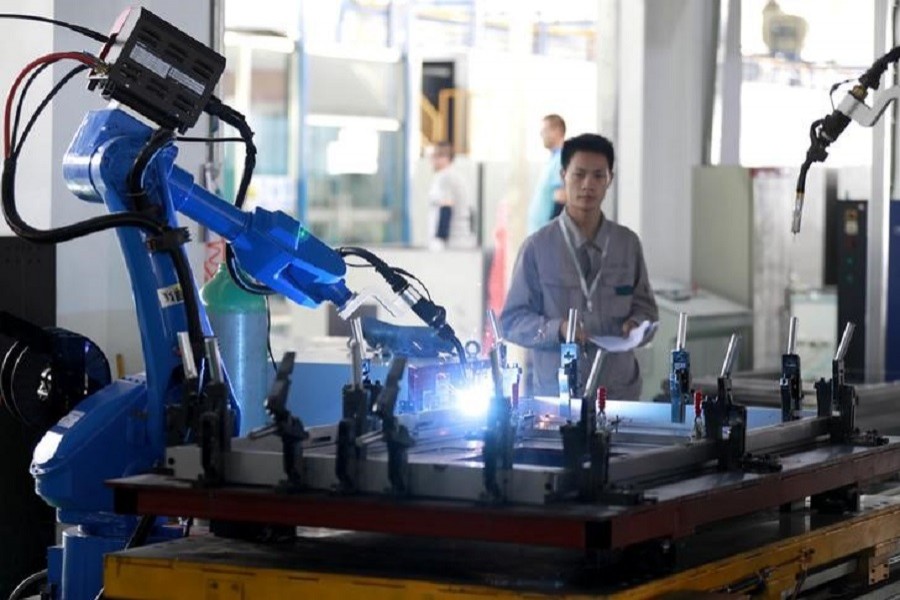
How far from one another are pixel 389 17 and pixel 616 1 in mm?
6522

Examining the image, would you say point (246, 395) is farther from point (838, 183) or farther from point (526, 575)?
point (838, 183)

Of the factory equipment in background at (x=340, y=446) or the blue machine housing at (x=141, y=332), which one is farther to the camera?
the blue machine housing at (x=141, y=332)

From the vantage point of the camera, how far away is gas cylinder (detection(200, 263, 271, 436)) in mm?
4090

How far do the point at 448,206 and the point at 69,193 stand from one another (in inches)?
297

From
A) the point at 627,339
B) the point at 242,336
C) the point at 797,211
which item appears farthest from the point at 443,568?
the point at 627,339

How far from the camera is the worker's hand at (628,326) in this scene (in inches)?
201

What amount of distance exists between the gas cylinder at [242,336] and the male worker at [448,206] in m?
8.07

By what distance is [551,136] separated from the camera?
9195 mm

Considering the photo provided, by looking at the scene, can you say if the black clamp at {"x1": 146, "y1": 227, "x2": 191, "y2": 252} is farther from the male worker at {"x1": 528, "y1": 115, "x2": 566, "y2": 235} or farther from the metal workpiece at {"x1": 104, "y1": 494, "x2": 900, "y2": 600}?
the male worker at {"x1": 528, "y1": 115, "x2": 566, "y2": 235}

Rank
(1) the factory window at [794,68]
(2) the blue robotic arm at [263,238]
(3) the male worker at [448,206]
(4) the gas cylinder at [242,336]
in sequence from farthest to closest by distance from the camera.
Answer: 1. (3) the male worker at [448,206]
2. (1) the factory window at [794,68]
3. (4) the gas cylinder at [242,336]
4. (2) the blue robotic arm at [263,238]

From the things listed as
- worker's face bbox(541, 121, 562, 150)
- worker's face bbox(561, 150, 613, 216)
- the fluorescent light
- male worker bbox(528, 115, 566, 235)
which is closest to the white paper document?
worker's face bbox(561, 150, 613, 216)

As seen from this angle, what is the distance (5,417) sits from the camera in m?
4.35

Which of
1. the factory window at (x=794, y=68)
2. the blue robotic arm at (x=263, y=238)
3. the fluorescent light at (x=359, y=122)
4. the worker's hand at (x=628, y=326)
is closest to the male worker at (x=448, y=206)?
the fluorescent light at (x=359, y=122)

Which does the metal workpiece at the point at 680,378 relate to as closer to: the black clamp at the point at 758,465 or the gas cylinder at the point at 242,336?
the black clamp at the point at 758,465
